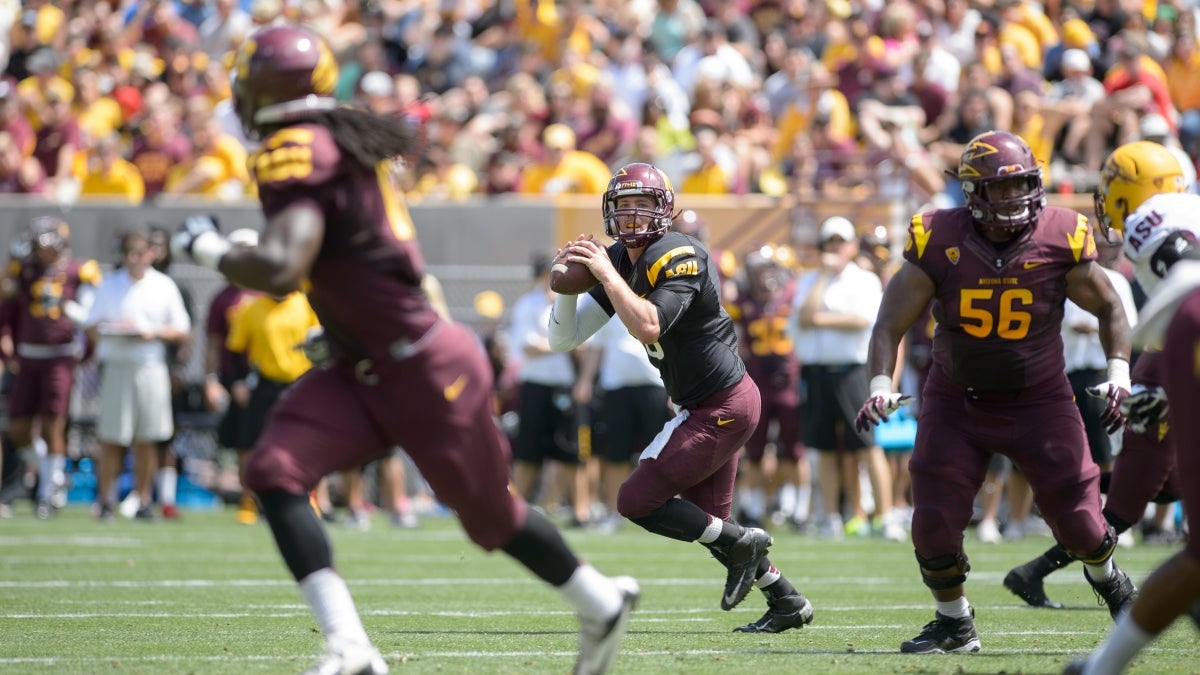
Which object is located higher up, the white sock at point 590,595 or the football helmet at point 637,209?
the football helmet at point 637,209

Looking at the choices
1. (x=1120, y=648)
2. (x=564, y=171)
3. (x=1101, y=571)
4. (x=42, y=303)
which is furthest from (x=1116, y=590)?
(x=42, y=303)

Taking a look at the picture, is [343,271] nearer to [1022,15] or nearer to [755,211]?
[755,211]

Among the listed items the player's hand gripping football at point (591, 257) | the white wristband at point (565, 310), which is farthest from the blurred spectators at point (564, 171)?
the player's hand gripping football at point (591, 257)

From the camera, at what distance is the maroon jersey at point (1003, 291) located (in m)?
6.15

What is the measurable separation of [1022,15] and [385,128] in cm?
1263

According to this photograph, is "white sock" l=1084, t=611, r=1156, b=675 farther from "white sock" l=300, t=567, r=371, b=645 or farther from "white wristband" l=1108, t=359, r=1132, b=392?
"white sock" l=300, t=567, r=371, b=645

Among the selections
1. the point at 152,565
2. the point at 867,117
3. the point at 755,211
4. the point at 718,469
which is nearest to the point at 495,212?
the point at 755,211

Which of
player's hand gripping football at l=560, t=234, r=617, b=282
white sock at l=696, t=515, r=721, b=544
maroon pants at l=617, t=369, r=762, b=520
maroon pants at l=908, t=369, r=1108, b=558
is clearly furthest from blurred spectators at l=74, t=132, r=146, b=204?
maroon pants at l=908, t=369, r=1108, b=558

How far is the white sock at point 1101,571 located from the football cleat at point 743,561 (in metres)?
1.24

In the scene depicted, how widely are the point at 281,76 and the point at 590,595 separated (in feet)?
5.81

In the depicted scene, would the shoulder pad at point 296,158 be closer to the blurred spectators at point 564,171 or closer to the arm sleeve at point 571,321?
the arm sleeve at point 571,321

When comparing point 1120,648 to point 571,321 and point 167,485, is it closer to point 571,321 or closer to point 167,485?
point 571,321

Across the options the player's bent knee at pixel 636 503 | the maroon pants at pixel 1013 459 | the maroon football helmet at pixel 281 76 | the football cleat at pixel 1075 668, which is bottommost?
the player's bent knee at pixel 636 503

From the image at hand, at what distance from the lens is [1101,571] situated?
21.5 feet
